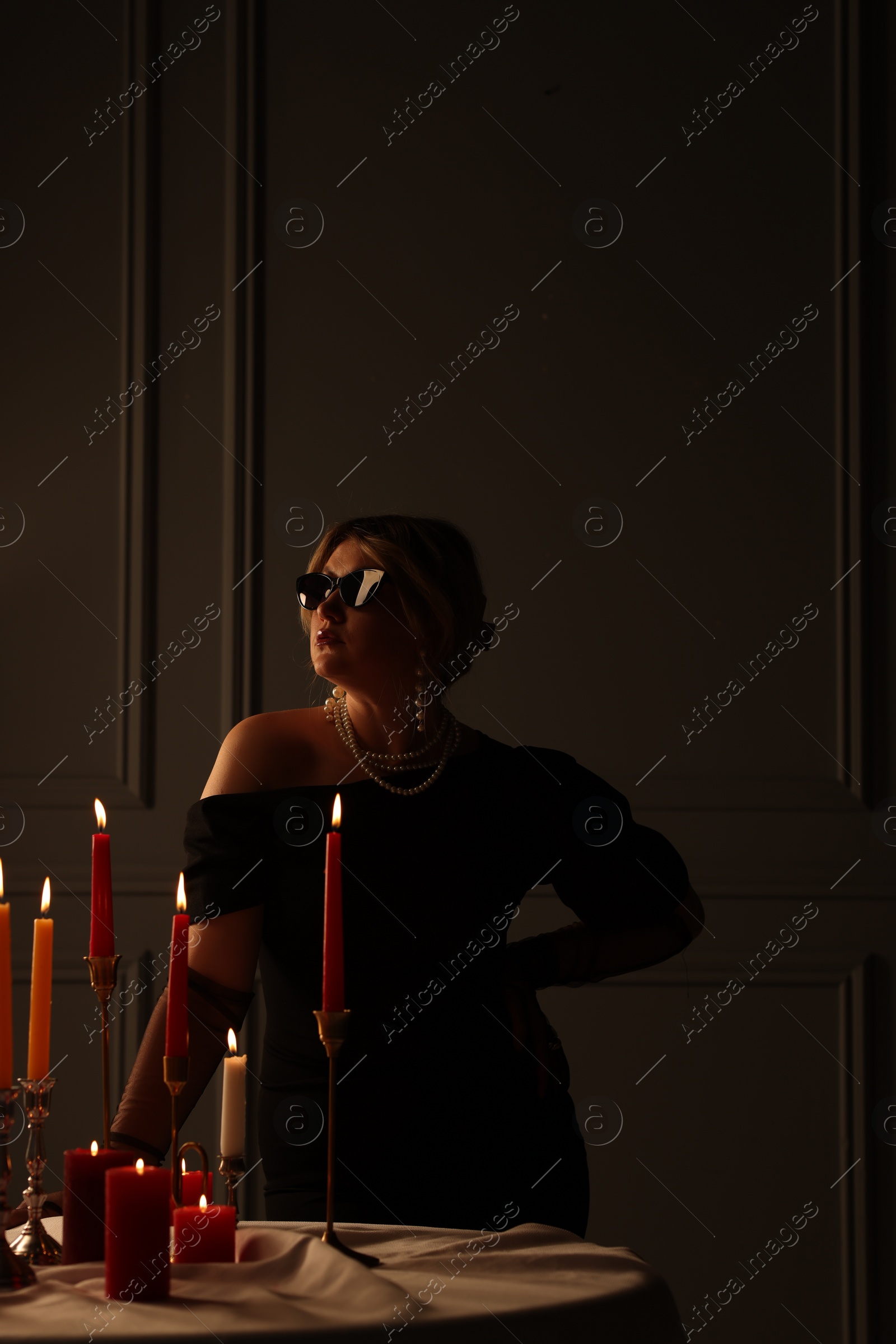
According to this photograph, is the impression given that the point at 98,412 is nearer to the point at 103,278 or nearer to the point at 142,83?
the point at 103,278

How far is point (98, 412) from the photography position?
2.98m

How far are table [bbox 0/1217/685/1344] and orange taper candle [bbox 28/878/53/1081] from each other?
0.56 feet

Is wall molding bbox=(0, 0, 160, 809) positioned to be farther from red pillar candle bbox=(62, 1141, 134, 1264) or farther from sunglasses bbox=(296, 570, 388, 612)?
red pillar candle bbox=(62, 1141, 134, 1264)

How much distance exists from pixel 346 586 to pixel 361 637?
9cm

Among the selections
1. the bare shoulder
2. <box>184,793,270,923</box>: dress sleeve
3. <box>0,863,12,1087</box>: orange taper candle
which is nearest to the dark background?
the bare shoulder

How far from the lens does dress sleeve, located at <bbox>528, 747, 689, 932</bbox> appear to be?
1.95 m

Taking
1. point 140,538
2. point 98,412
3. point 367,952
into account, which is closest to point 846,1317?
point 367,952

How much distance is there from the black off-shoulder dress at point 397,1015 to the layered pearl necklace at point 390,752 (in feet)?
0.06

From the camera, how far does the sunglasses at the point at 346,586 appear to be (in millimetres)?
1863

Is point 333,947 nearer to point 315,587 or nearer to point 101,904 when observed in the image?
point 101,904

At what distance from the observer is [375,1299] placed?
2.87 ft

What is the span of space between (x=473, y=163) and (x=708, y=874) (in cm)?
197

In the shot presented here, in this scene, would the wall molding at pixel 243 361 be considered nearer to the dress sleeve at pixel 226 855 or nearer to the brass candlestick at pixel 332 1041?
the dress sleeve at pixel 226 855

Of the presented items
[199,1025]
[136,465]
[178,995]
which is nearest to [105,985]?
[178,995]
